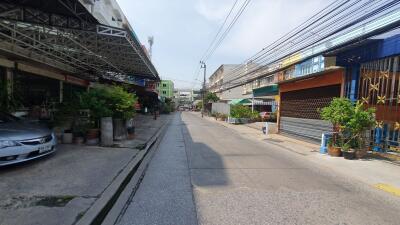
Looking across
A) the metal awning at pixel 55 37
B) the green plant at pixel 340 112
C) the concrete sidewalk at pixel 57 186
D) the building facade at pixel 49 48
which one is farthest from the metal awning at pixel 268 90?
the concrete sidewalk at pixel 57 186

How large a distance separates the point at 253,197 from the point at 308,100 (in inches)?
461

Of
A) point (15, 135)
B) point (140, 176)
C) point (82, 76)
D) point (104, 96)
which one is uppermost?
point (82, 76)

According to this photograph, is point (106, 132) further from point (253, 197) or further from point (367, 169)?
point (367, 169)

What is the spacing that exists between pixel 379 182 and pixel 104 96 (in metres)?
9.67

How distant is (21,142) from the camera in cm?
638

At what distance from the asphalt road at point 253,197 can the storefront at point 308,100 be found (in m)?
5.95

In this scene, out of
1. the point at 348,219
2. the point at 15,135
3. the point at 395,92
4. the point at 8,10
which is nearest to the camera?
the point at 348,219

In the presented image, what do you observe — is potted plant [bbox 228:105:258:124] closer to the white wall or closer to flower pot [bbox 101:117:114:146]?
the white wall

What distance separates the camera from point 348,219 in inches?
173

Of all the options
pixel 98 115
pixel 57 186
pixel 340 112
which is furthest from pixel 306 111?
pixel 57 186

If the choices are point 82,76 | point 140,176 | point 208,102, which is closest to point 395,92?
point 140,176

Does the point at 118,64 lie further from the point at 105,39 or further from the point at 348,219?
the point at 348,219

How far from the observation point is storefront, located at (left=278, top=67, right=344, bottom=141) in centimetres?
1309

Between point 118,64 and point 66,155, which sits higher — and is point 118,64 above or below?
above
